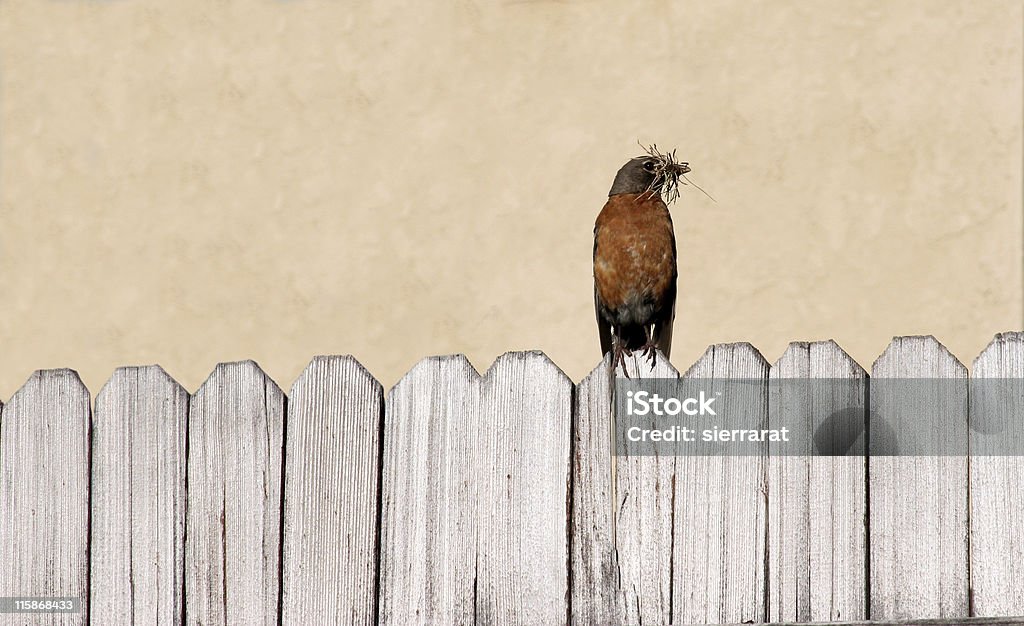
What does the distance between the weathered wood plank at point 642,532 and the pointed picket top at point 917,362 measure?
1.65ft

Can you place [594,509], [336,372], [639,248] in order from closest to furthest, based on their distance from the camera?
[594,509], [336,372], [639,248]

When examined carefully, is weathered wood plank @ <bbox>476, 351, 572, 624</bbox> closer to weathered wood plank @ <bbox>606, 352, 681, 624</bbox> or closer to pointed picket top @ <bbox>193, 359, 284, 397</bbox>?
weathered wood plank @ <bbox>606, 352, 681, 624</bbox>

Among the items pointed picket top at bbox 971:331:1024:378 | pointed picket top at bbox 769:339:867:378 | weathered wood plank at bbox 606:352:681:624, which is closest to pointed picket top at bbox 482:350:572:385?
weathered wood plank at bbox 606:352:681:624

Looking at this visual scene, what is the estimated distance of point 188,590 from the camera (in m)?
2.93

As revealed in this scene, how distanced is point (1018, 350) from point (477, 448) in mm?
1197

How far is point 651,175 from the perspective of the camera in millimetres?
3904

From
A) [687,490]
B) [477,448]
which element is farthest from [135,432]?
[687,490]

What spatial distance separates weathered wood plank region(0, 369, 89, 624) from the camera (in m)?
2.99

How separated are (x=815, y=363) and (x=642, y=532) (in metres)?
0.53

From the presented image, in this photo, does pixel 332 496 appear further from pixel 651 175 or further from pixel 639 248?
pixel 651 175

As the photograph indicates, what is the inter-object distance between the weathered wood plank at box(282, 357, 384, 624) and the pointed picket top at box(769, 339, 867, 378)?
91 centimetres

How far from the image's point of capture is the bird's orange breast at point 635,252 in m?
3.88

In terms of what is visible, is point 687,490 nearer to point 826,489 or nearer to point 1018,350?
point 826,489

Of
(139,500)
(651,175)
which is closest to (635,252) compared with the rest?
(651,175)
